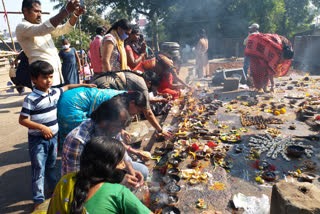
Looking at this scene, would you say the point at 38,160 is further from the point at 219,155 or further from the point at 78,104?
the point at 219,155

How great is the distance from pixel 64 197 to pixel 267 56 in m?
8.46

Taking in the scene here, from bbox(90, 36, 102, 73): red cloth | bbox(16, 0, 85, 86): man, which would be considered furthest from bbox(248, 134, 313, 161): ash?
bbox(16, 0, 85, 86): man

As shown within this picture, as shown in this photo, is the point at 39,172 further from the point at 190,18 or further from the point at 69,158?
the point at 190,18

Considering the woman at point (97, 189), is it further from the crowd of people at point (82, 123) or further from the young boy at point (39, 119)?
the young boy at point (39, 119)

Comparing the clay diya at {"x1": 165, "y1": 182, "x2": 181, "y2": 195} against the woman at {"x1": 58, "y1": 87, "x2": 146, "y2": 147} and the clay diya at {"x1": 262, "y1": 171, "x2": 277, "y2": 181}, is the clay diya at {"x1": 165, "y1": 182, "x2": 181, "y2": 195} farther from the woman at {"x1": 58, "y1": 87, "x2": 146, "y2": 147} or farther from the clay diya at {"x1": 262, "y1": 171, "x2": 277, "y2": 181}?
the clay diya at {"x1": 262, "y1": 171, "x2": 277, "y2": 181}

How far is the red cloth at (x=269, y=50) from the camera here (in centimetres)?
788

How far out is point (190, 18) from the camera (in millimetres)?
23672

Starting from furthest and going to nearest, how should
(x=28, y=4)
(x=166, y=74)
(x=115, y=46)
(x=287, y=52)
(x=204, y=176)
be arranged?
(x=287, y=52), (x=166, y=74), (x=115, y=46), (x=28, y=4), (x=204, y=176)

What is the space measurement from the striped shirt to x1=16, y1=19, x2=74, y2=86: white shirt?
0.83 meters

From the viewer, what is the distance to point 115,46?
4.61 metres

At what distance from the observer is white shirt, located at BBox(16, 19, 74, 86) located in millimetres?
3283

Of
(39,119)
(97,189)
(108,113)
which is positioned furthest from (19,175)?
(97,189)

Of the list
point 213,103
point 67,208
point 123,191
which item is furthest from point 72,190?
point 213,103

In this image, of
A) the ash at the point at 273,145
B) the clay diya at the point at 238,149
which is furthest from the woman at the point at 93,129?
the ash at the point at 273,145
